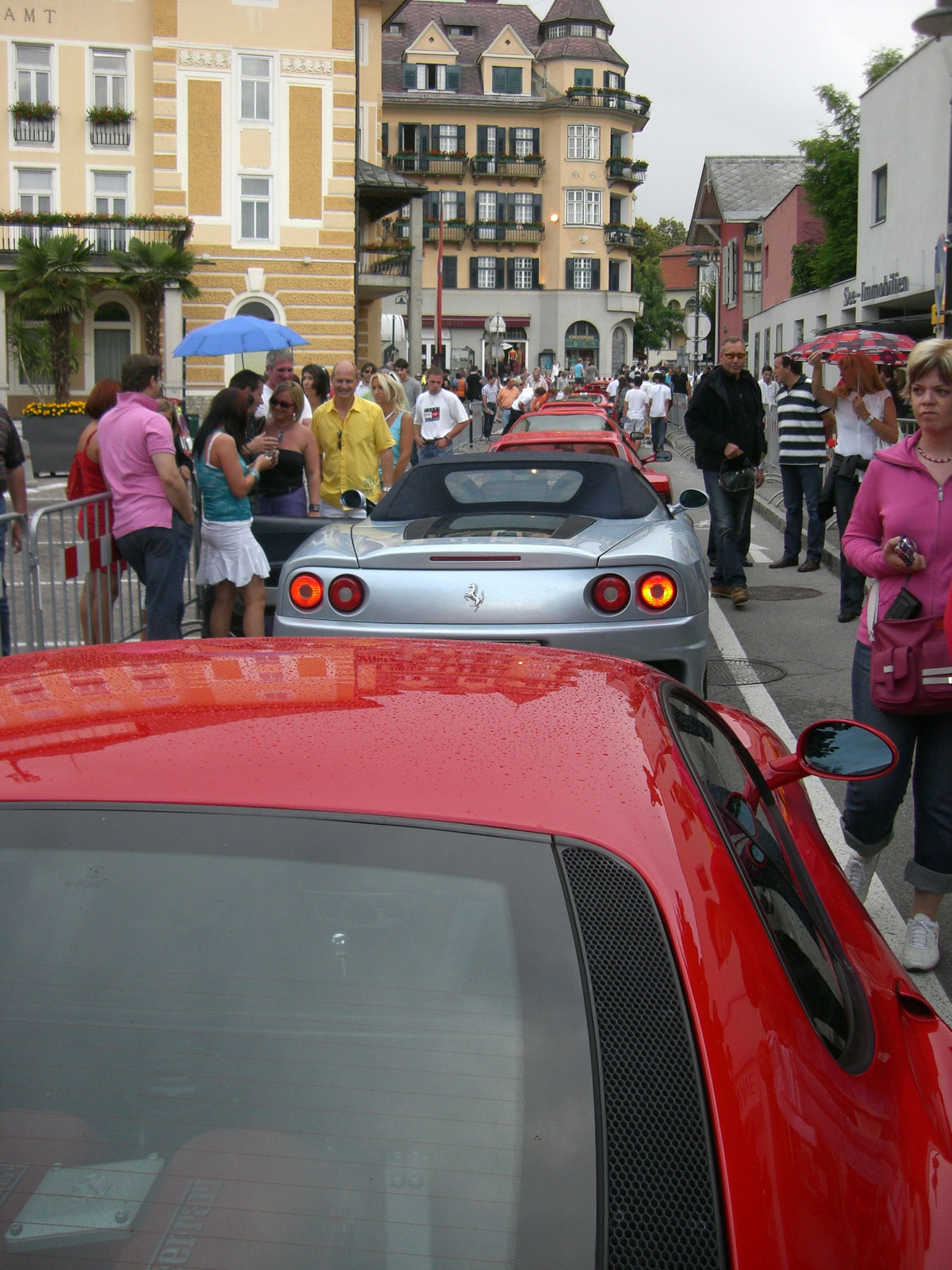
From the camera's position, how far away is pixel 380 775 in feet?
5.56

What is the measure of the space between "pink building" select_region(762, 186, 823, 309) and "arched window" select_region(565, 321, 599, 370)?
25.5 m

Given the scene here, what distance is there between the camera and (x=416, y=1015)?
152 centimetres

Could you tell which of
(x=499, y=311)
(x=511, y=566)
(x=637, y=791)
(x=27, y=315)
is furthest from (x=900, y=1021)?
(x=499, y=311)

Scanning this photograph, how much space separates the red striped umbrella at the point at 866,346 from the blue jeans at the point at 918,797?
23.0ft

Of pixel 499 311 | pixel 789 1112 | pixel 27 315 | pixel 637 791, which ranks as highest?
pixel 499 311

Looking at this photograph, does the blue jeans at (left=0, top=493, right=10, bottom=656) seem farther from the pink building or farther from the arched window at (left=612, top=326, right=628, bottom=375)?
the arched window at (left=612, top=326, right=628, bottom=375)

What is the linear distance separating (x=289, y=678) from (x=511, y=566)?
338 cm

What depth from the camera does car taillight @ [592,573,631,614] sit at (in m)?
5.52

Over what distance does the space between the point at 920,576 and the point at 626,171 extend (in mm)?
76872

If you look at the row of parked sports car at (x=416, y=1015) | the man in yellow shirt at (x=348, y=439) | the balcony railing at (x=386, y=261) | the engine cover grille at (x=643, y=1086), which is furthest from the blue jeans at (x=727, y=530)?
the balcony railing at (x=386, y=261)

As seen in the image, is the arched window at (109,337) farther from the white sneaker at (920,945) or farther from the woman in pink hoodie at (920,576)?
the white sneaker at (920,945)

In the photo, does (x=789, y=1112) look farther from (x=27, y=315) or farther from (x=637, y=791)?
(x=27, y=315)

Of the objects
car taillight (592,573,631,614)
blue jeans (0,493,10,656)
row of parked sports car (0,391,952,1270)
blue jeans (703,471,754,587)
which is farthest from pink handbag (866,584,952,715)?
blue jeans (703,471,754,587)

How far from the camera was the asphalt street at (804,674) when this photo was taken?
4660 mm
